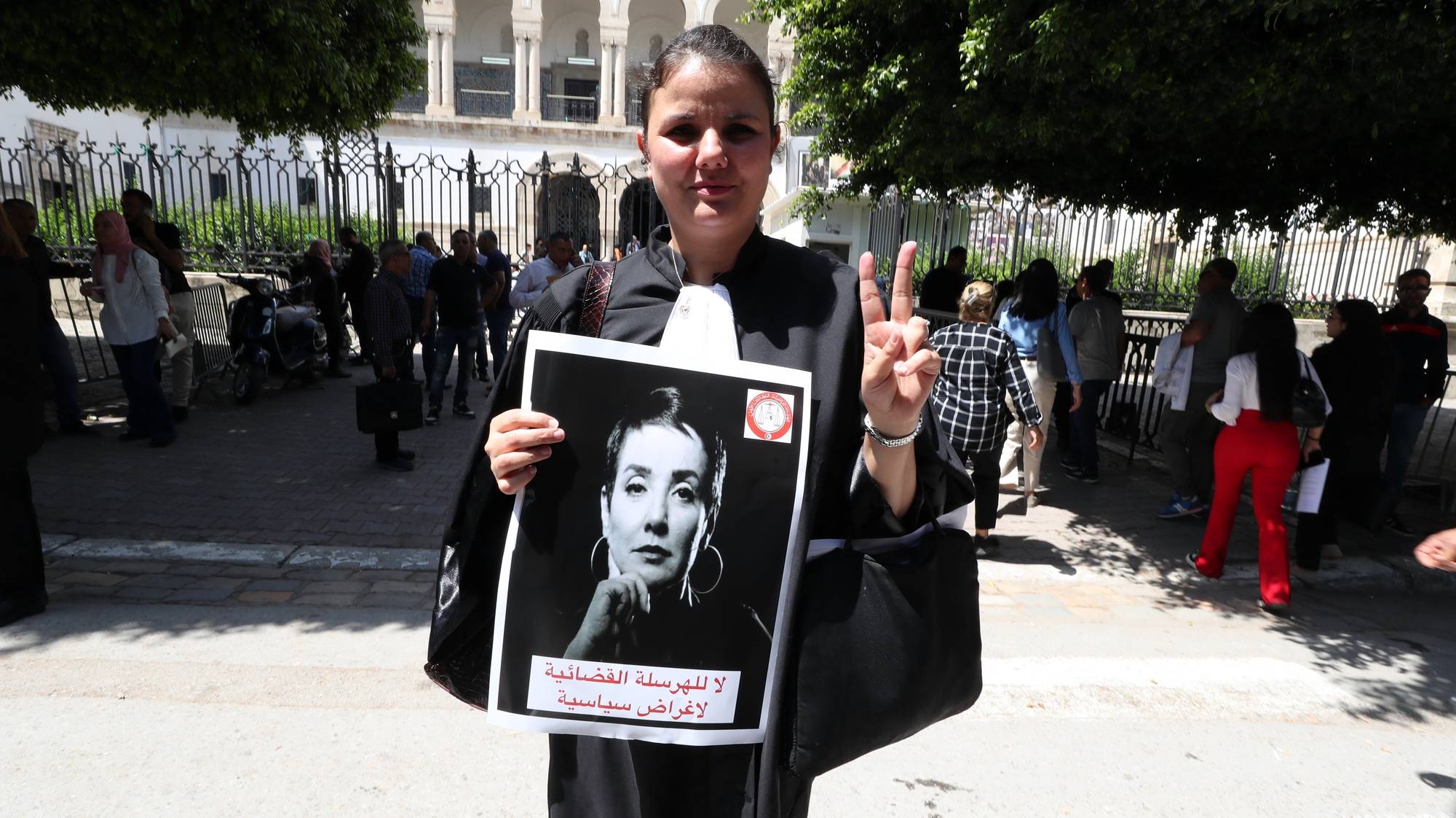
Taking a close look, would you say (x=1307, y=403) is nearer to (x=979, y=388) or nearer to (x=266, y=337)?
(x=979, y=388)

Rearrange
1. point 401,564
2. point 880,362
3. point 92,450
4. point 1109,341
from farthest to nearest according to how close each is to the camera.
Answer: point 1109,341 < point 92,450 < point 401,564 < point 880,362

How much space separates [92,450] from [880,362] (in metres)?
7.92

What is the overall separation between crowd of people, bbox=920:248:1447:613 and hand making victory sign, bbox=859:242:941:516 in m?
2.38

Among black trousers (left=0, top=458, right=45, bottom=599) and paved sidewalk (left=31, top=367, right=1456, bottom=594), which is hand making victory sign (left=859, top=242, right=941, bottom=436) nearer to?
paved sidewalk (left=31, top=367, right=1456, bottom=594)

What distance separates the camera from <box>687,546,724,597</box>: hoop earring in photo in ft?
4.51

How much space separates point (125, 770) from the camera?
9.72ft

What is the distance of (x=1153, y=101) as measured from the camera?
4762 millimetres

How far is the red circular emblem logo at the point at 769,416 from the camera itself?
134 cm

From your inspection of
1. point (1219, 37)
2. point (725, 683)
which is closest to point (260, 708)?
point (725, 683)

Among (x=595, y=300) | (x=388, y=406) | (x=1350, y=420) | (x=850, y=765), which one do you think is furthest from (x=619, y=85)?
Answer: (x=595, y=300)

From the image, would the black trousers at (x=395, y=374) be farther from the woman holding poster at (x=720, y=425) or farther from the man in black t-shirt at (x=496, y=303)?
the woman holding poster at (x=720, y=425)

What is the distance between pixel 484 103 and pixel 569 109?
12.2ft

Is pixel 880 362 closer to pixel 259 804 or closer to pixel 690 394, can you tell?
pixel 690 394

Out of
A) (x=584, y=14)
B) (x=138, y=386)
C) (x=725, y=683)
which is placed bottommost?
(x=138, y=386)
